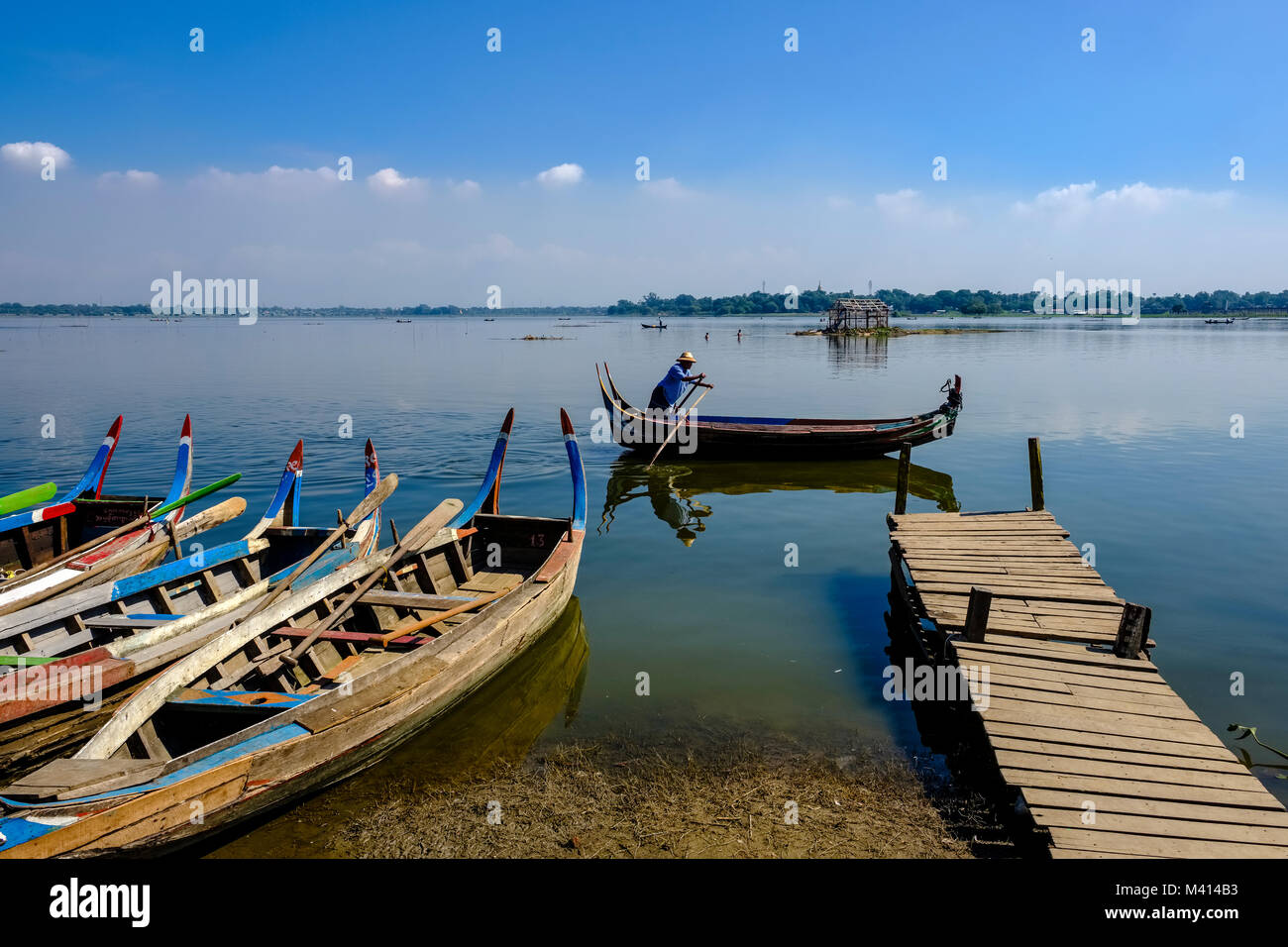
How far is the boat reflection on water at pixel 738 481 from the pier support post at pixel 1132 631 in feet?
28.0

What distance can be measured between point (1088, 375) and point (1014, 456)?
25.0m

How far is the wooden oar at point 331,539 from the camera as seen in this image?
7.56m

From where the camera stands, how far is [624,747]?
715 centimetres

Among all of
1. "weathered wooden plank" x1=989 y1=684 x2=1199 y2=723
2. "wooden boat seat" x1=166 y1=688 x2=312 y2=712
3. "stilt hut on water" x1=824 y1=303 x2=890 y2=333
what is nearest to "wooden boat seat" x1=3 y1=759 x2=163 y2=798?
"wooden boat seat" x1=166 y1=688 x2=312 y2=712

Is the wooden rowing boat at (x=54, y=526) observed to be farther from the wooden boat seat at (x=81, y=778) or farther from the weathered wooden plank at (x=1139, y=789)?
the weathered wooden plank at (x=1139, y=789)

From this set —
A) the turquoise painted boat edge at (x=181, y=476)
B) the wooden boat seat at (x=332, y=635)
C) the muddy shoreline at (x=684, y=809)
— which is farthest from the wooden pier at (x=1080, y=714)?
the turquoise painted boat edge at (x=181, y=476)

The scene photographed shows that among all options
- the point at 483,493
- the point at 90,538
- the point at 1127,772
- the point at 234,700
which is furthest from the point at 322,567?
the point at 1127,772

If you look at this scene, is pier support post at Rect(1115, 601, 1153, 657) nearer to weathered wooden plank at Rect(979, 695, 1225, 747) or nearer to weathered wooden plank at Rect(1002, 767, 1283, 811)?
weathered wooden plank at Rect(979, 695, 1225, 747)

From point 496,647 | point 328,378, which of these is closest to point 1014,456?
point 496,647

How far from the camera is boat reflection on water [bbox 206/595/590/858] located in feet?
19.0

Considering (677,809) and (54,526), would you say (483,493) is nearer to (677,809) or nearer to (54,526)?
(677,809)

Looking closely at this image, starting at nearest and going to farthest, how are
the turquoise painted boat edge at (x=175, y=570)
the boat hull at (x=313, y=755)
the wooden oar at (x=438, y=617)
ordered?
the boat hull at (x=313, y=755), the wooden oar at (x=438, y=617), the turquoise painted boat edge at (x=175, y=570)

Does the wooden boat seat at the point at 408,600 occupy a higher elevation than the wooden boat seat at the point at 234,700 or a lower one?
higher
